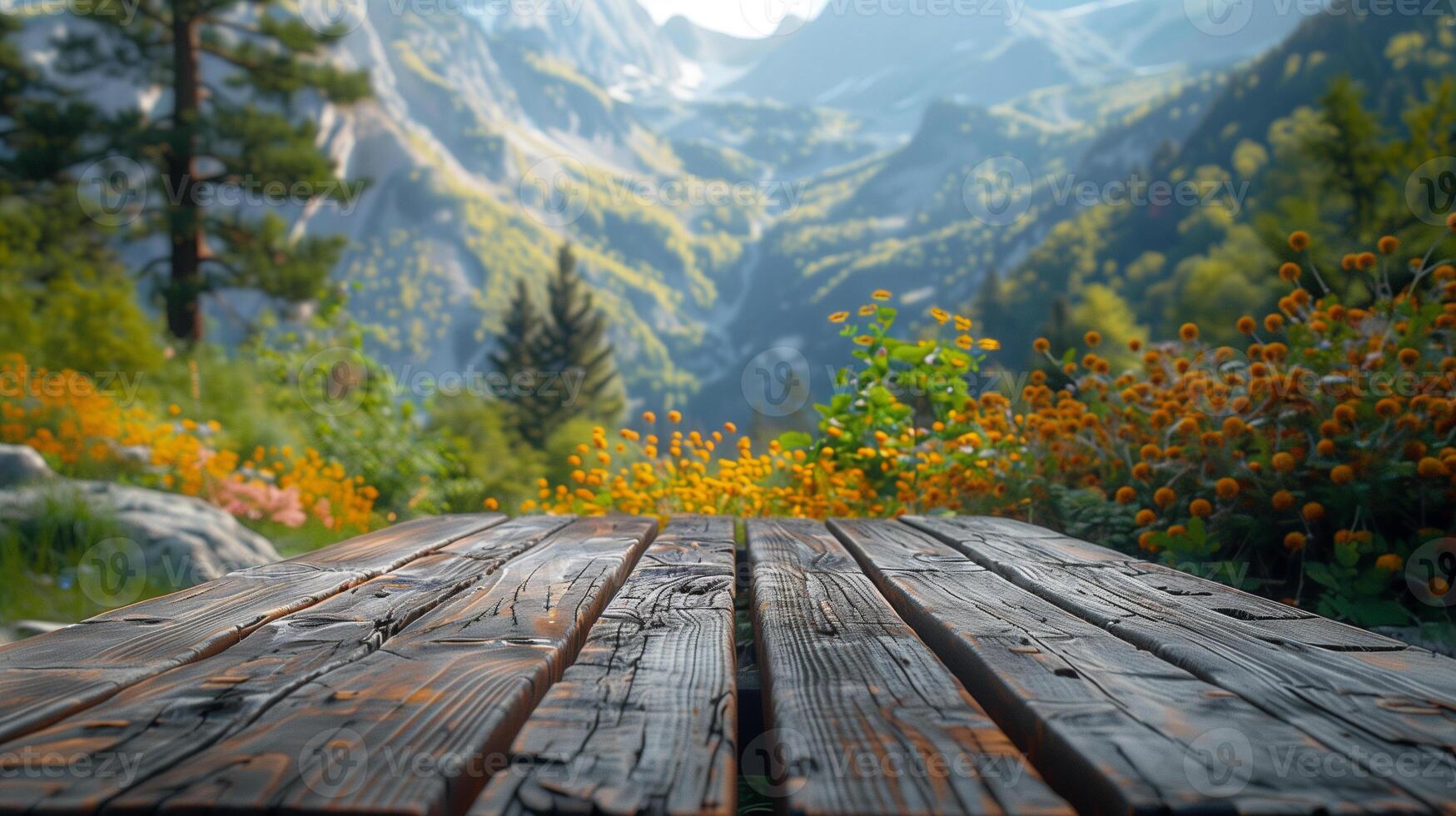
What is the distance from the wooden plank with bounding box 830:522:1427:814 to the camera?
0.72 metres

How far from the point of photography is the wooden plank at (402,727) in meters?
0.71

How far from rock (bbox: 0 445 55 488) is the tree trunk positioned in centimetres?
638

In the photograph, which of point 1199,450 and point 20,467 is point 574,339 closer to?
point 20,467

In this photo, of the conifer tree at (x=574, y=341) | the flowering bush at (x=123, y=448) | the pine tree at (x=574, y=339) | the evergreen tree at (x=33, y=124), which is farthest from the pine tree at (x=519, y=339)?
the flowering bush at (x=123, y=448)

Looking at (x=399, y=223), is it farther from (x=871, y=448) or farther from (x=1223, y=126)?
(x=871, y=448)

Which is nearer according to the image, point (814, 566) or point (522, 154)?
point (814, 566)

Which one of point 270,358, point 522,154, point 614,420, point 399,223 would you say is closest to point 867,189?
point 522,154

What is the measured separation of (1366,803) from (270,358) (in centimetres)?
1230

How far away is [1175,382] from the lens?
3346 mm

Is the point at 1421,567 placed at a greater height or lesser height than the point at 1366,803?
lesser

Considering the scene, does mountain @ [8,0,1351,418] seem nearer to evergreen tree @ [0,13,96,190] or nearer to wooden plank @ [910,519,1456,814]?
evergreen tree @ [0,13,96,190]

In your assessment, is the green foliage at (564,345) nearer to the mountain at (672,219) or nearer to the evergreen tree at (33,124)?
the evergreen tree at (33,124)

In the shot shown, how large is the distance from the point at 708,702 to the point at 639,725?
0.32 ft

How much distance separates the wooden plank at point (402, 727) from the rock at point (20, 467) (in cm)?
559
